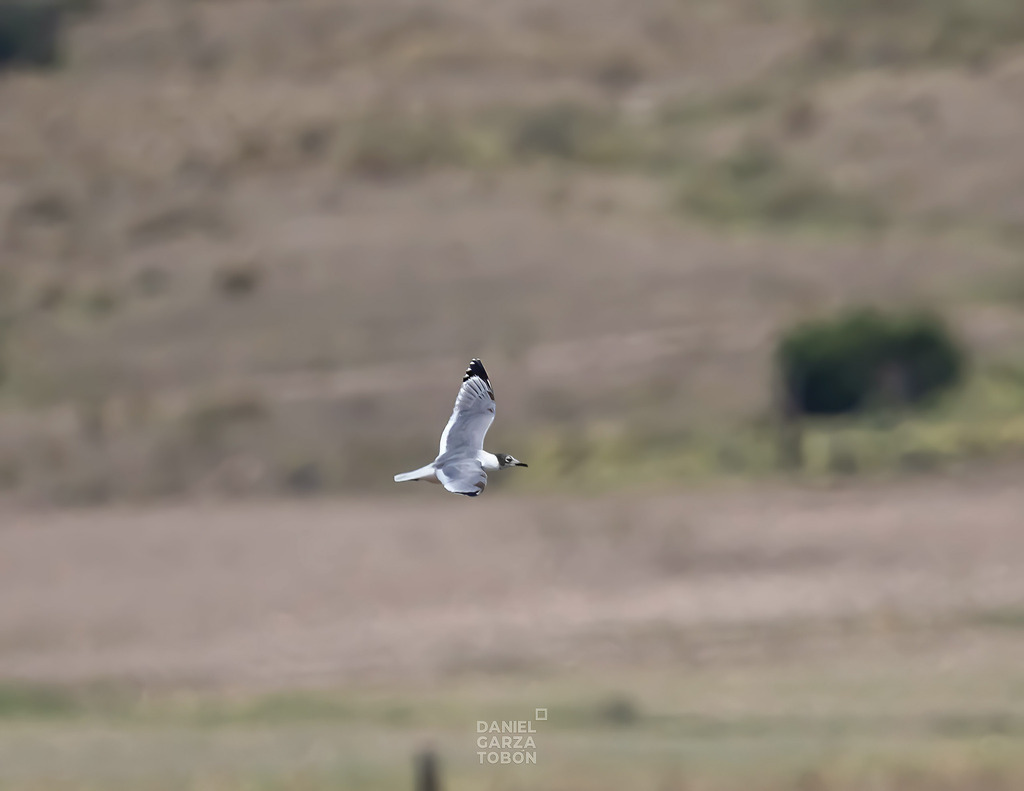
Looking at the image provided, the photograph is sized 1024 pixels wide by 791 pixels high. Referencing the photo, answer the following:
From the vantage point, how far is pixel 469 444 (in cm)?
1010

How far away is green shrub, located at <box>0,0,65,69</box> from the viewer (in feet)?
217

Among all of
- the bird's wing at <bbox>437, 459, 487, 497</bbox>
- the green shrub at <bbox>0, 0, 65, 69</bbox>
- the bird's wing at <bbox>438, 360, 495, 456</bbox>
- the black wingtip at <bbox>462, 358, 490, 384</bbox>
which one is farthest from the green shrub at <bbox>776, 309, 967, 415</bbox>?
the green shrub at <bbox>0, 0, 65, 69</bbox>

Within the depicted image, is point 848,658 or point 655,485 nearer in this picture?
point 848,658

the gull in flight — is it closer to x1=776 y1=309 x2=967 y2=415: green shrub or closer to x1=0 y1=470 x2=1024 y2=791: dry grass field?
x1=0 y1=470 x2=1024 y2=791: dry grass field

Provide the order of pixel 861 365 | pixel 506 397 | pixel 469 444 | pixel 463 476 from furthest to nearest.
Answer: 1. pixel 506 397
2. pixel 861 365
3. pixel 469 444
4. pixel 463 476

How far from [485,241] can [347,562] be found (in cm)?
1771

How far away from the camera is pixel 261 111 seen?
63.3 metres

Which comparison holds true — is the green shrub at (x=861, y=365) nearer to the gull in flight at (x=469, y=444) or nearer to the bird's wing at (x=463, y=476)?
the gull in flight at (x=469, y=444)

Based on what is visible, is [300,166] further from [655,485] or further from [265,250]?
[655,485]

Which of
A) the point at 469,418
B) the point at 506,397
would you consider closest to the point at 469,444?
the point at 469,418

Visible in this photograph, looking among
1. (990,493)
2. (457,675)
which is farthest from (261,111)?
(457,675)

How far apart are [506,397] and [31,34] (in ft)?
105

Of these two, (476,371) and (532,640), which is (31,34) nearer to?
(532,640)

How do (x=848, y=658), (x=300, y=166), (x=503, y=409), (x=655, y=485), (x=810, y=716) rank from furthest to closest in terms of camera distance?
1. (x=300, y=166)
2. (x=503, y=409)
3. (x=655, y=485)
4. (x=848, y=658)
5. (x=810, y=716)
